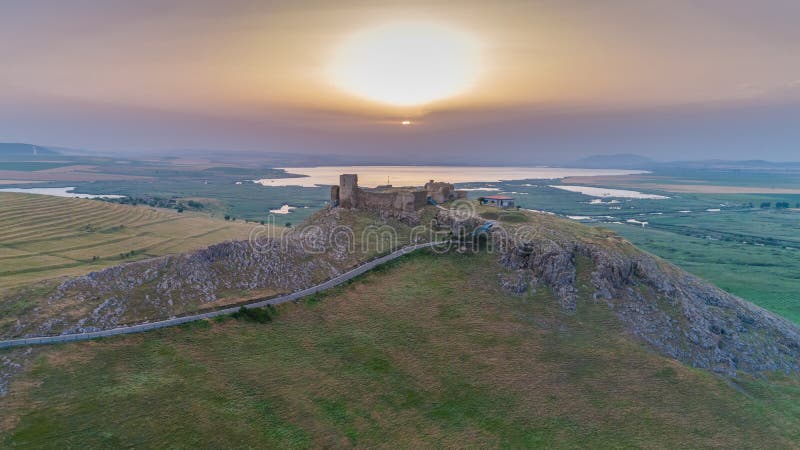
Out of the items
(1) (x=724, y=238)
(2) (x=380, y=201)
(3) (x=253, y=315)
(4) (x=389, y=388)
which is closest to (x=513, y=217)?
(2) (x=380, y=201)

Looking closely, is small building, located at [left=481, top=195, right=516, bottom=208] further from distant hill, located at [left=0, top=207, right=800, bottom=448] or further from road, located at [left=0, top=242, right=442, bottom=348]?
road, located at [left=0, top=242, right=442, bottom=348]

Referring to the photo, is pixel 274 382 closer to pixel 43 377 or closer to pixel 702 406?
pixel 43 377

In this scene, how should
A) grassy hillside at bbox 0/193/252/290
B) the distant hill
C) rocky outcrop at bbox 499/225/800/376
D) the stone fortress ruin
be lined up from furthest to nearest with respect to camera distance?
grassy hillside at bbox 0/193/252/290, the stone fortress ruin, rocky outcrop at bbox 499/225/800/376, the distant hill

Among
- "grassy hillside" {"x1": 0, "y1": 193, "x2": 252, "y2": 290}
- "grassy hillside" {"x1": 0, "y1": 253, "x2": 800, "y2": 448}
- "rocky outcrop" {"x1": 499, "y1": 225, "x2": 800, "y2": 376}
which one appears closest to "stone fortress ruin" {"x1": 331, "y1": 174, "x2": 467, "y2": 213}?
"rocky outcrop" {"x1": 499, "y1": 225, "x2": 800, "y2": 376}

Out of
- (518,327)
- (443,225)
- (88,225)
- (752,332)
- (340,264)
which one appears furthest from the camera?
(88,225)

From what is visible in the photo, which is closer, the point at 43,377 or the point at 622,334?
the point at 43,377

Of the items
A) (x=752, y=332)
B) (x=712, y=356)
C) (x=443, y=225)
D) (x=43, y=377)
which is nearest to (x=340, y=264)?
(x=443, y=225)
